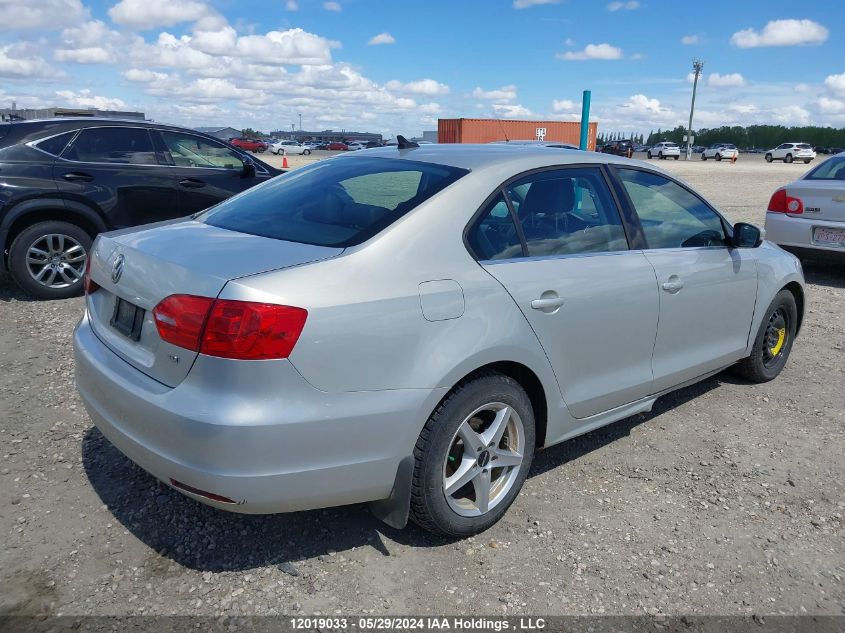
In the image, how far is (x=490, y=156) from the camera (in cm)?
331

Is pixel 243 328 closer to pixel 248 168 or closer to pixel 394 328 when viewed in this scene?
pixel 394 328

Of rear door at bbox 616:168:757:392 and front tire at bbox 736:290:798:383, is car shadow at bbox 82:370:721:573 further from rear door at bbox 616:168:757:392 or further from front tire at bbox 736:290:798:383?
front tire at bbox 736:290:798:383

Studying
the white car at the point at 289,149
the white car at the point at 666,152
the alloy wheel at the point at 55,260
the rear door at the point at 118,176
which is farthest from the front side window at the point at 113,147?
the white car at the point at 666,152

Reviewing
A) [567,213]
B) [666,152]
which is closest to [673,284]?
[567,213]

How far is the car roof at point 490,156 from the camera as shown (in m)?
3.24

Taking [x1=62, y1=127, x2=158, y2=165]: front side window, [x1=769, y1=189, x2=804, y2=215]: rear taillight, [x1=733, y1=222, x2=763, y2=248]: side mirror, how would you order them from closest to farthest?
[x1=733, y1=222, x2=763, y2=248]: side mirror
[x1=62, y1=127, x2=158, y2=165]: front side window
[x1=769, y1=189, x2=804, y2=215]: rear taillight

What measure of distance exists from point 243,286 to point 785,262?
3945 mm

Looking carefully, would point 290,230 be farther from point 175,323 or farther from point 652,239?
point 652,239

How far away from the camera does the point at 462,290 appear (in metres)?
2.76

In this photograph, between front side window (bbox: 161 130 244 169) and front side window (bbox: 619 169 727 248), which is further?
front side window (bbox: 161 130 244 169)

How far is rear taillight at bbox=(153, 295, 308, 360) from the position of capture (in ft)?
7.60

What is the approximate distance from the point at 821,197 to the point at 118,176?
7581mm

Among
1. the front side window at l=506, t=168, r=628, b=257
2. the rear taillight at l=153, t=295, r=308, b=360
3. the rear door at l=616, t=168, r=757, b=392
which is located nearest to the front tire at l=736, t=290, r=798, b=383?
the rear door at l=616, t=168, r=757, b=392

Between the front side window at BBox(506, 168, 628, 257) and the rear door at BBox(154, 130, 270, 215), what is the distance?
450 cm
